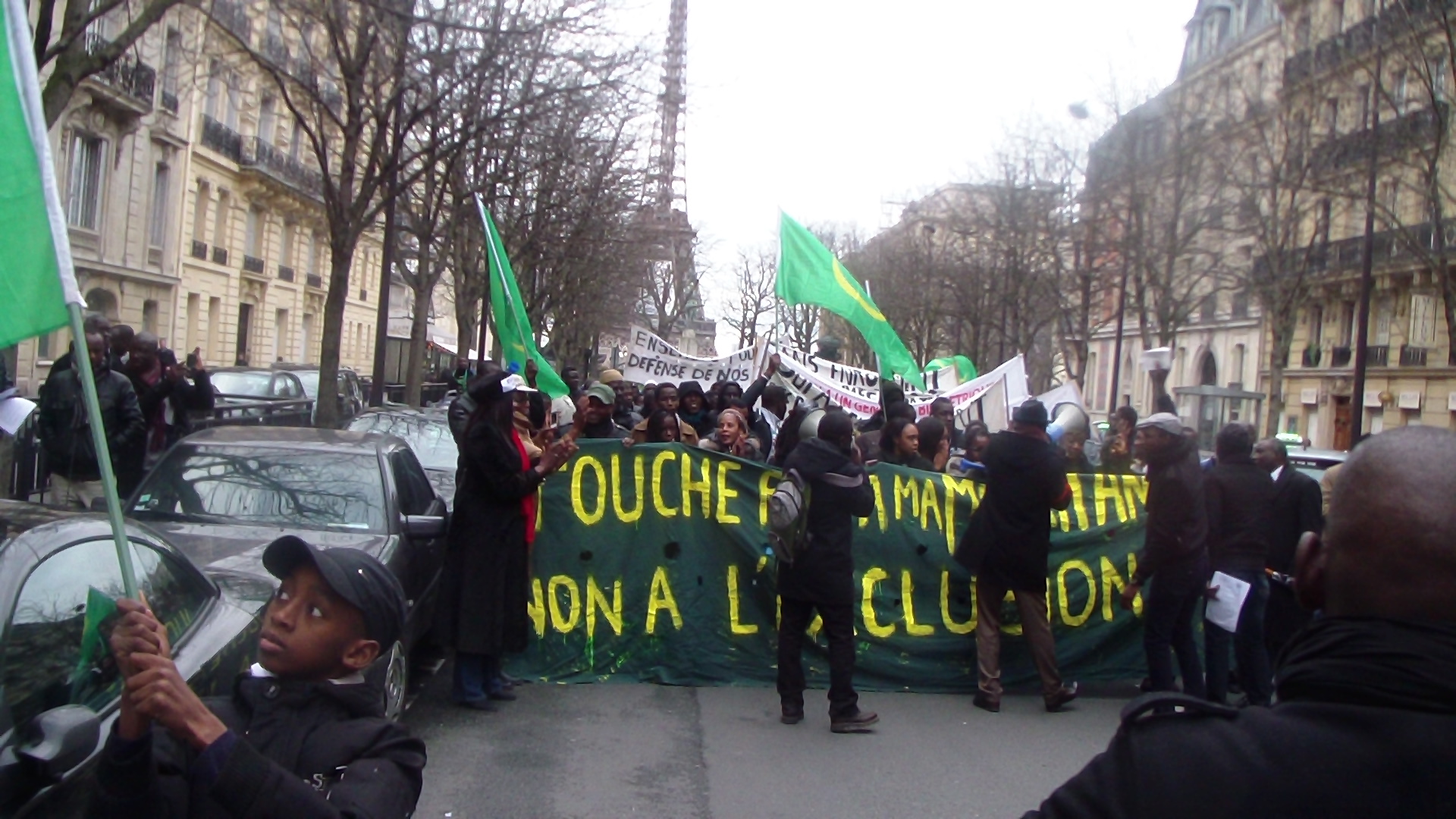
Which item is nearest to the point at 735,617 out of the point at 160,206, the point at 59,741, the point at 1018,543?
the point at 1018,543

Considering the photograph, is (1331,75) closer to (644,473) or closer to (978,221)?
(978,221)

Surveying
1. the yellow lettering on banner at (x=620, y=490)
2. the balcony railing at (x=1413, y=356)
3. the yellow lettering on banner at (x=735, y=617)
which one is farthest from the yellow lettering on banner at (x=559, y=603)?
the balcony railing at (x=1413, y=356)

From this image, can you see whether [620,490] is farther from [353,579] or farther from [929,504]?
[353,579]

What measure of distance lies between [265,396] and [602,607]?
48.3 ft

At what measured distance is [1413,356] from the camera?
37.9 metres

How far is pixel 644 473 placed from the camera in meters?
8.03

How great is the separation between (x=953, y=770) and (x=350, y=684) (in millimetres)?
4476

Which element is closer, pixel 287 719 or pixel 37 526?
pixel 287 719

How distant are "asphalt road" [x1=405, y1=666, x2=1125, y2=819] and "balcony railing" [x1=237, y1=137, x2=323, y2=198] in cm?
3389

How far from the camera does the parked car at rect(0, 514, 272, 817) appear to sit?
2863mm

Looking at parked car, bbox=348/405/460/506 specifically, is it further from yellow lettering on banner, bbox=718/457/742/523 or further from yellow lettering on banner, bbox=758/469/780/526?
yellow lettering on banner, bbox=758/469/780/526

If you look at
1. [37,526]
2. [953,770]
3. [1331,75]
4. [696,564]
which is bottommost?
[953,770]

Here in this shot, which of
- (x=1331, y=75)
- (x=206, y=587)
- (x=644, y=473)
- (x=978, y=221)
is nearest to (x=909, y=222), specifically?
(x=978, y=221)

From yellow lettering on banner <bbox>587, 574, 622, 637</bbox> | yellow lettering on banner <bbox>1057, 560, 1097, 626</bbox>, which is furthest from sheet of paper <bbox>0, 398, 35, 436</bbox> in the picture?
yellow lettering on banner <bbox>1057, 560, 1097, 626</bbox>
